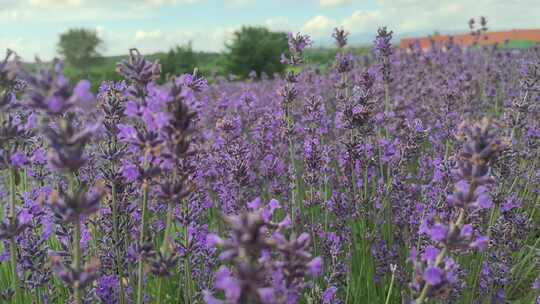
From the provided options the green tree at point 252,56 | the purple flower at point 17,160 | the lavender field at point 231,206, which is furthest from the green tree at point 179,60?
the purple flower at point 17,160

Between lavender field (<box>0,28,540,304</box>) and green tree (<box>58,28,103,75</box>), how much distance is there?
63583mm

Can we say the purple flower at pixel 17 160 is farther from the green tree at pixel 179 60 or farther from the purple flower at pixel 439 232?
the green tree at pixel 179 60

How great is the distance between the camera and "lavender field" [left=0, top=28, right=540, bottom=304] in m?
1.52

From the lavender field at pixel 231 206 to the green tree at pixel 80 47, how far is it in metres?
63.6

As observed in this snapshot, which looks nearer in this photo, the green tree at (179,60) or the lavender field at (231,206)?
the lavender field at (231,206)

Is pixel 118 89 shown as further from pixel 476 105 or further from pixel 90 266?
pixel 476 105

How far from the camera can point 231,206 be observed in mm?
3672

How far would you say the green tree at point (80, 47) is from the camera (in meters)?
64.0

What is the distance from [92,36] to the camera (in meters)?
69.1

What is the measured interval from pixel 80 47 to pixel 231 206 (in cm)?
6843

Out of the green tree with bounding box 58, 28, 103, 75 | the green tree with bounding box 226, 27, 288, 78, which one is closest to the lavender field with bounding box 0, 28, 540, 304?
the green tree with bounding box 226, 27, 288, 78

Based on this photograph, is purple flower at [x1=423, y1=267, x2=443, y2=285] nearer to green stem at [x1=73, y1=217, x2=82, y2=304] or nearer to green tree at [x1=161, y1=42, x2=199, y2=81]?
green stem at [x1=73, y1=217, x2=82, y2=304]

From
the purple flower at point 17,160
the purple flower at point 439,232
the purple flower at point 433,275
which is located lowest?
the purple flower at point 433,275

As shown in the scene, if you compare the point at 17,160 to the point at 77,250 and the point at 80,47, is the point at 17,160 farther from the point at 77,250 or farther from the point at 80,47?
the point at 80,47
